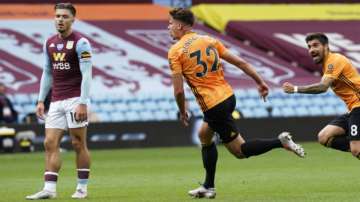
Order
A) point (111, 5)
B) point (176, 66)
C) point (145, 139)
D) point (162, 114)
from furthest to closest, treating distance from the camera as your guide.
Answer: point (111, 5) → point (162, 114) → point (145, 139) → point (176, 66)

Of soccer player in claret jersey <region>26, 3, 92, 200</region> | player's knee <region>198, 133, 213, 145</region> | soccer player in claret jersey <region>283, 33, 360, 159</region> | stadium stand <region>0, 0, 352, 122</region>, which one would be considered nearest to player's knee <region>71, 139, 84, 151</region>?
soccer player in claret jersey <region>26, 3, 92, 200</region>

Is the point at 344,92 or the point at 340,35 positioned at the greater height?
the point at 344,92

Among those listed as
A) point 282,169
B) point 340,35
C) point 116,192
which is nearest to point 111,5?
point 340,35

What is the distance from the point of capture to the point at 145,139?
25297mm

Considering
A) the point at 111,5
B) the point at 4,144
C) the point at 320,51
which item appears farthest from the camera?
the point at 111,5

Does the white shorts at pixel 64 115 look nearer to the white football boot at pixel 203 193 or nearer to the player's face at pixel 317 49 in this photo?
the white football boot at pixel 203 193

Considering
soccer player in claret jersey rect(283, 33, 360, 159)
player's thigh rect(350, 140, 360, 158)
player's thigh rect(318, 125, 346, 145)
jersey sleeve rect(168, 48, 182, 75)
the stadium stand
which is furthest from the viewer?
the stadium stand

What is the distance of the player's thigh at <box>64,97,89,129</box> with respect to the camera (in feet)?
38.1

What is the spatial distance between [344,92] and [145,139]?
13.1m

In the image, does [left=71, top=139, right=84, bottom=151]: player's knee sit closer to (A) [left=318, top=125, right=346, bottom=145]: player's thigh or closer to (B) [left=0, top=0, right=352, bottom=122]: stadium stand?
(A) [left=318, top=125, right=346, bottom=145]: player's thigh

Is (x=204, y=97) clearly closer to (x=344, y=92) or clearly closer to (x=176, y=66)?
(x=176, y=66)

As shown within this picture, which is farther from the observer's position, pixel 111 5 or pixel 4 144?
pixel 111 5

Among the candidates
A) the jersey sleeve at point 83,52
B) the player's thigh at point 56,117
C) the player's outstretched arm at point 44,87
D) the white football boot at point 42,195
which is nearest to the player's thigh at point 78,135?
the player's thigh at point 56,117

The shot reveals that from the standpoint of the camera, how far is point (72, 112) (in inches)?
457
